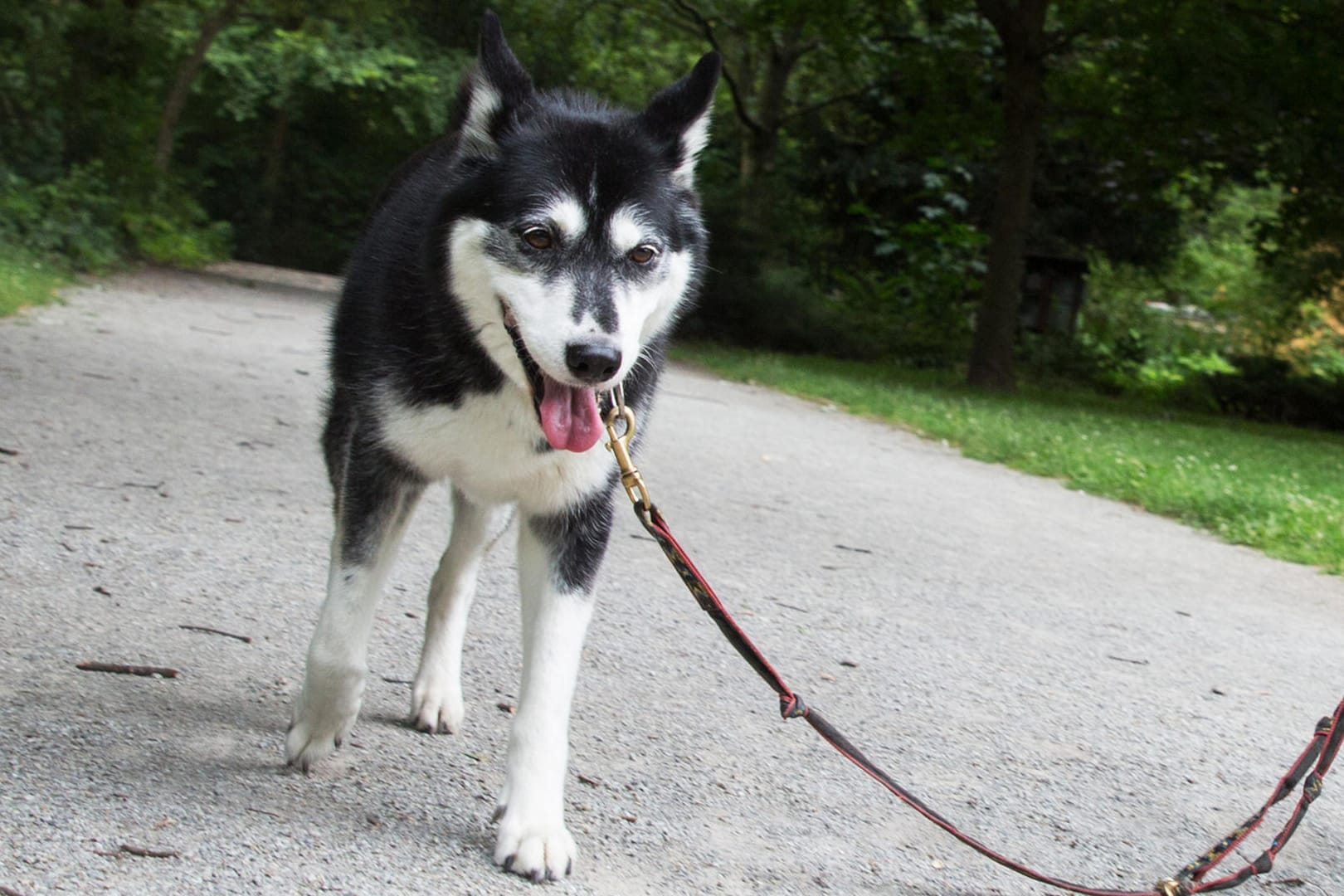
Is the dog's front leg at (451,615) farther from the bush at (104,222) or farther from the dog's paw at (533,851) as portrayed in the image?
the bush at (104,222)

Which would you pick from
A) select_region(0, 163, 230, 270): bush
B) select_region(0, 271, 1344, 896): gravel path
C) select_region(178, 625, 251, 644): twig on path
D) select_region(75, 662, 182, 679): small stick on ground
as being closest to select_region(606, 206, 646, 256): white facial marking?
select_region(0, 271, 1344, 896): gravel path

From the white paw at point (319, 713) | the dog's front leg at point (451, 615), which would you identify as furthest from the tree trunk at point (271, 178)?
the white paw at point (319, 713)

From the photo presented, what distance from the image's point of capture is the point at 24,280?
13.1 m

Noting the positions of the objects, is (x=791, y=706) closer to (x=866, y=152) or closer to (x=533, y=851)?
(x=533, y=851)

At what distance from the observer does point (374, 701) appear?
3924 millimetres

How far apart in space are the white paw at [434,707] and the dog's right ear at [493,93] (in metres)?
1.45

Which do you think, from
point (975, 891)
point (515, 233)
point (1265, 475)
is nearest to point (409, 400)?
point (515, 233)

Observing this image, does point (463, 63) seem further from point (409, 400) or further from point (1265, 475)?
point (409, 400)

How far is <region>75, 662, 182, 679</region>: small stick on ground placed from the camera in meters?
3.73

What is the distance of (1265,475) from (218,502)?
9.57 m

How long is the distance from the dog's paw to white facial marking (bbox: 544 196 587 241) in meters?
1.30

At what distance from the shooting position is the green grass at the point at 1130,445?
9.42 meters

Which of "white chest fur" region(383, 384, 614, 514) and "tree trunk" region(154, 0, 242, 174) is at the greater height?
"tree trunk" region(154, 0, 242, 174)

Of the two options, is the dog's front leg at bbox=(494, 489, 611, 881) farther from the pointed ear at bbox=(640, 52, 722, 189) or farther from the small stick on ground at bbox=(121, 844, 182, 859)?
the pointed ear at bbox=(640, 52, 722, 189)
